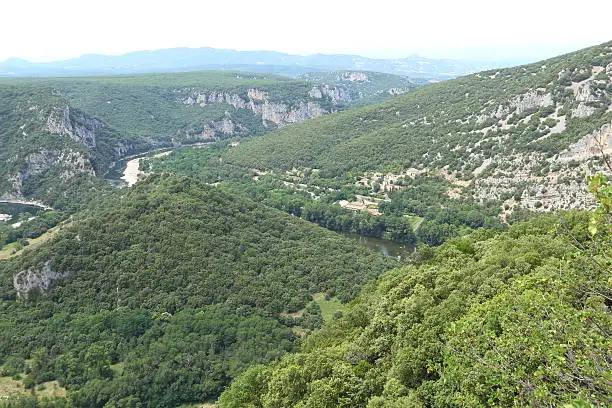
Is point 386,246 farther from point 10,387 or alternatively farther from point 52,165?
point 52,165

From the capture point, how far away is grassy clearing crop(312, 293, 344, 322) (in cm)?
5842

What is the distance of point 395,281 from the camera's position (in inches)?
1554

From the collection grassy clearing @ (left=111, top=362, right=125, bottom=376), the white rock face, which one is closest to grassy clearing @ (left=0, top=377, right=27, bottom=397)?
grassy clearing @ (left=111, top=362, right=125, bottom=376)

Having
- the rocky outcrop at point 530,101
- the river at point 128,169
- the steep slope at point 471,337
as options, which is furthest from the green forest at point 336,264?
the river at point 128,169

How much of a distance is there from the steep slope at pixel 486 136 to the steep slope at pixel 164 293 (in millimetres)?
37997

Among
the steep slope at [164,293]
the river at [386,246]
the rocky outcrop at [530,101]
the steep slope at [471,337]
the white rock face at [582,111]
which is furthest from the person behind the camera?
the rocky outcrop at [530,101]

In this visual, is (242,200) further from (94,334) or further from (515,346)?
(515,346)


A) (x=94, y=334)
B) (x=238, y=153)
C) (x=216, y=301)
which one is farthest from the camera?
(x=238, y=153)

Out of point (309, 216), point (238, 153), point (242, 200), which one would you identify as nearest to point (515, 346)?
point (242, 200)

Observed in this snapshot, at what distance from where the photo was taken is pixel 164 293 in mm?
58656

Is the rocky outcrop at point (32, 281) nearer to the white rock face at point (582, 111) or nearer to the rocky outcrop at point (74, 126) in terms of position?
the rocky outcrop at point (74, 126)

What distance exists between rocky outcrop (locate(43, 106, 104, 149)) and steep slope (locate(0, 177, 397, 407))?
79882 millimetres

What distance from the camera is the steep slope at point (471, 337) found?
1145cm

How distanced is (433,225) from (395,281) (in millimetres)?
50846
